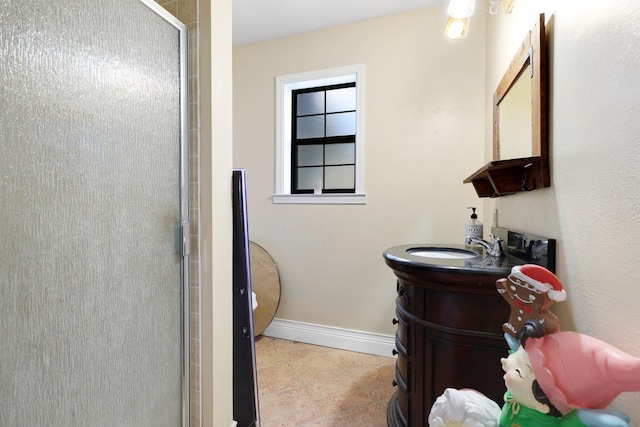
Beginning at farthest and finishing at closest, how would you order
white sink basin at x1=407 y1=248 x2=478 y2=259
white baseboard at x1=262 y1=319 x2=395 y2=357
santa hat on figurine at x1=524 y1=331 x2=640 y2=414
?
1. white baseboard at x1=262 y1=319 x2=395 y2=357
2. white sink basin at x1=407 y1=248 x2=478 y2=259
3. santa hat on figurine at x1=524 y1=331 x2=640 y2=414

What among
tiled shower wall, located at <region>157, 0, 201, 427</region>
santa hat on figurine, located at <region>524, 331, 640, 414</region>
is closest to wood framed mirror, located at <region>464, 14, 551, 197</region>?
santa hat on figurine, located at <region>524, 331, 640, 414</region>

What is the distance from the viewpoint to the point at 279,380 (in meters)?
2.03

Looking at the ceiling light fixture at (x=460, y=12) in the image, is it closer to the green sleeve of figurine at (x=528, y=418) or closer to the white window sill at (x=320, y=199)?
the white window sill at (x=320, y=199)

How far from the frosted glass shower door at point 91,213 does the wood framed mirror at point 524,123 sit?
1.27 metres

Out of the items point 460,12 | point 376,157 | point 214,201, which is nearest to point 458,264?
point 214,201

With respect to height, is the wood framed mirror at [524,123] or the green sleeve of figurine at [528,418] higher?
the wood framed mirror at [524,123]

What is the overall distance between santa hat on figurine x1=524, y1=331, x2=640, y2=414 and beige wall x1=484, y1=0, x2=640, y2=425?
0.55ft

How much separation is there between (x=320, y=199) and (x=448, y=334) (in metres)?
1.57

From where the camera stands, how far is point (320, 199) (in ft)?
8.37

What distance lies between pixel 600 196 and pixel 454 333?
0.69 metres

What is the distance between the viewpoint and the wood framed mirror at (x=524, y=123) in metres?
1.05

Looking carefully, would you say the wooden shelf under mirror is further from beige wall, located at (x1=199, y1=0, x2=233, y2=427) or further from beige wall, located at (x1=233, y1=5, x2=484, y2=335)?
beige wall, located at (x1=199, y1=0, x2=233, y2=427)

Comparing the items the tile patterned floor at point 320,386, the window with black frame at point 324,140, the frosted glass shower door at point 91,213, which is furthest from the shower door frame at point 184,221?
the window with black frame at point 324,140

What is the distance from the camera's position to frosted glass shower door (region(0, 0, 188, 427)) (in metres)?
0.73
